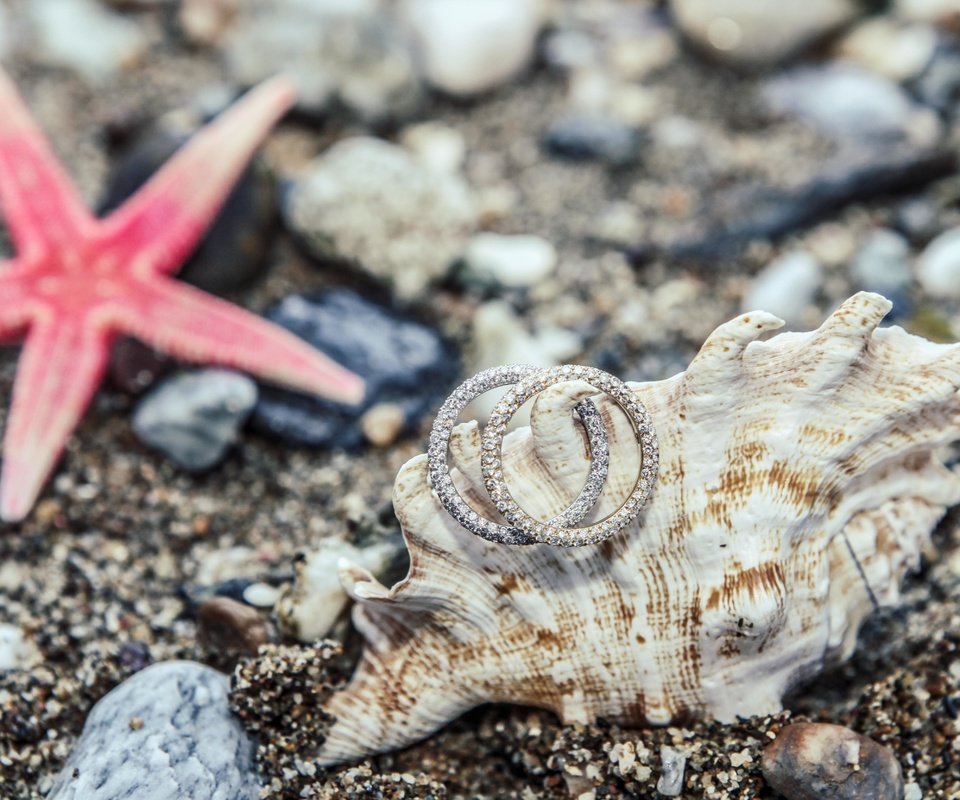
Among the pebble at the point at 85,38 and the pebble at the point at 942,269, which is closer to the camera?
the pebble at the point at 942,269

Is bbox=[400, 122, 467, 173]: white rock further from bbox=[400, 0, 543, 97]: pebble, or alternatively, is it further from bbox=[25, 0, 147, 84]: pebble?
bbox=[25, 0, 147, 84]: pebble

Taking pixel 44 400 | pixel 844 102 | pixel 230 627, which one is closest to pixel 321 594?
pixel 230 627

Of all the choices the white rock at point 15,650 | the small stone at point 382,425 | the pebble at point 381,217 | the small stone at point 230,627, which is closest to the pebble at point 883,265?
the pebble at point 381,217

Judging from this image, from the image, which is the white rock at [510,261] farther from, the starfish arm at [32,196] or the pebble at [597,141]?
the starfish arm at [32,196]

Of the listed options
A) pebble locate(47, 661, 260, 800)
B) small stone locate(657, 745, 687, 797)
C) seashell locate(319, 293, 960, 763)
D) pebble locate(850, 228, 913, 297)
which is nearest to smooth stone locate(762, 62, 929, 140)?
pebble locate(850, 228, 913, 297)

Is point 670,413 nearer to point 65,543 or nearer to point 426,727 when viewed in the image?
point 426,727

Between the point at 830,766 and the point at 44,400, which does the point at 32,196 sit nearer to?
the point at 44,400
